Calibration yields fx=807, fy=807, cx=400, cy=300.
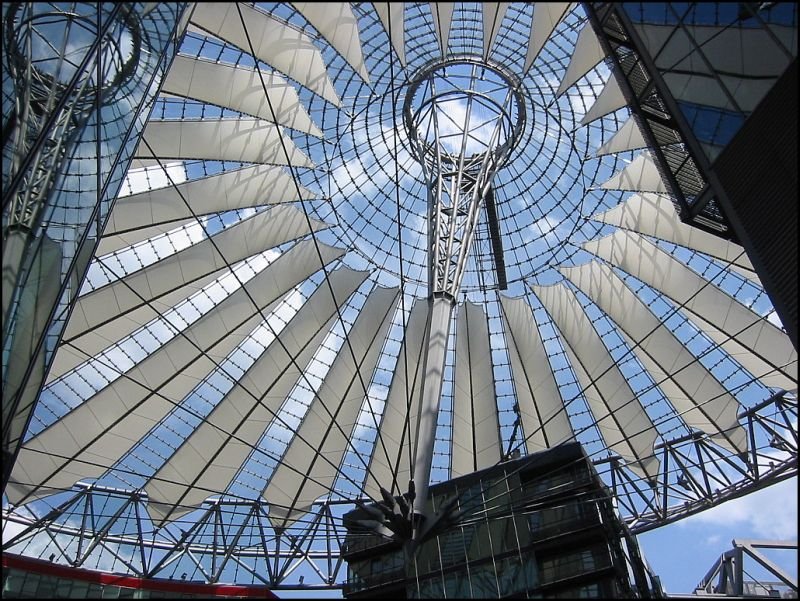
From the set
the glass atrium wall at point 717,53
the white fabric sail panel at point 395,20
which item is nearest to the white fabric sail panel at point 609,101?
the white fabric sail panel at point 395,20

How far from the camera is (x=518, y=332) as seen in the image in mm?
30672

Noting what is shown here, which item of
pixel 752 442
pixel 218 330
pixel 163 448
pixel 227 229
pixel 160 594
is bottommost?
pixel 160 594

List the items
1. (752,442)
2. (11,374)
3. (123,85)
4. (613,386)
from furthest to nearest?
(613,386)
(752,442)
(123,85)
(11,374)

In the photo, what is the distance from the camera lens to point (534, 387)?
99.2 feet

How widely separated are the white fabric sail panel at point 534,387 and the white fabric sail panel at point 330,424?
5.20 m

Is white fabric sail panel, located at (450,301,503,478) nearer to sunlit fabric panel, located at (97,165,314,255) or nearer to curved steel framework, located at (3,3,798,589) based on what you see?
curved steel framework, located at (3,3,798,589)

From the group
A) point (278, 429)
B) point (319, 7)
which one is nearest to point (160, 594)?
point (278, 429)

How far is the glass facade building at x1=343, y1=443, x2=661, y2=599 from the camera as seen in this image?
2492cm

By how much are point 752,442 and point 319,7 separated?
1985 cm

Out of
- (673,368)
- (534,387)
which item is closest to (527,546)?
(534,387)

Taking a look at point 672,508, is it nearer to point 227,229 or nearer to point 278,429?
point 278,429

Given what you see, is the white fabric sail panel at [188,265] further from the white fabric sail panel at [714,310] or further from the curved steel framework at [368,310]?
the white fabric sail panel at [714,310]

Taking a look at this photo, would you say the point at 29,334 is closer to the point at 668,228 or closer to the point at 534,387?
the point at 534,387

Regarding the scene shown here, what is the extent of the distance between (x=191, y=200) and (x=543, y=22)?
40.1ft
